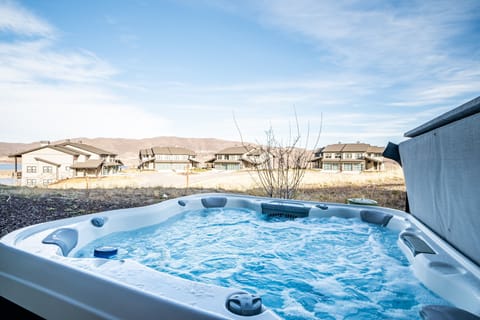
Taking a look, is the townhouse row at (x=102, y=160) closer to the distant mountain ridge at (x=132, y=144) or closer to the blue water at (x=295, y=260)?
the distant mountain ridge at (x=132, y=144)

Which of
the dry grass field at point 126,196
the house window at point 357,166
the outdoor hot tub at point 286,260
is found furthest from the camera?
the house window at point 357,166

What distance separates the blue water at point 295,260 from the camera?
1.42 m

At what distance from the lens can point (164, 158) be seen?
50.7 ft

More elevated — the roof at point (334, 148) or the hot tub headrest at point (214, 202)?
the roof at point (334, 148)

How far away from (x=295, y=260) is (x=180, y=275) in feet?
2.58

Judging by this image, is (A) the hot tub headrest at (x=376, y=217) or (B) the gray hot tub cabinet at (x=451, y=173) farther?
(A) the hot tub headrest at (x=376, y=217)

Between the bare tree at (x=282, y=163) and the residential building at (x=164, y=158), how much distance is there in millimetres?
10445

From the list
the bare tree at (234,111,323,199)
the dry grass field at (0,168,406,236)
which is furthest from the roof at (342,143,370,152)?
the bare tree at (234,111,323,199)

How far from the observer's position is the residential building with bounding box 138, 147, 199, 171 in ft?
49.7

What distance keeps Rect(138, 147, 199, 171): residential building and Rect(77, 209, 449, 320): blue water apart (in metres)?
12.4

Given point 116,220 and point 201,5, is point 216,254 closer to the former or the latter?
point 116,220

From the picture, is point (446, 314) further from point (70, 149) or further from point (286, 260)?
point (70, 149)

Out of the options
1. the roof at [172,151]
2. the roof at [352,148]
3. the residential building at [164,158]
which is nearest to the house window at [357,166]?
the roof at [352,148]

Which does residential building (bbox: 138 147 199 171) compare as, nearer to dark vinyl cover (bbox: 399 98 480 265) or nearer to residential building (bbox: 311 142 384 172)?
residential building (bbox: 311 142 384 172)
